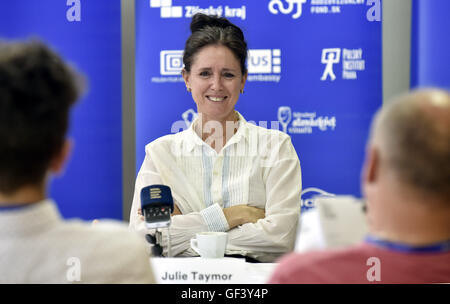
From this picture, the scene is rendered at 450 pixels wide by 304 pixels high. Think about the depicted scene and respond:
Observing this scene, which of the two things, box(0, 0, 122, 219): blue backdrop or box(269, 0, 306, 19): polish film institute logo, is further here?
box(0, 0, 122, 219): blue backdrop

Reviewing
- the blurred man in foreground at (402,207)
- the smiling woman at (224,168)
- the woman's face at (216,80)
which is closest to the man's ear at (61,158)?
the blurred man in foreground at (402,207)

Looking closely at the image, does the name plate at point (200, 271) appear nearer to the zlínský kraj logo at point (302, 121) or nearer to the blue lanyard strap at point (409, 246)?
the blue lanyard strap at point (409, 246)

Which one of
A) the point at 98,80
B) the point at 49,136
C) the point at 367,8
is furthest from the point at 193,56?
the point at 49,136

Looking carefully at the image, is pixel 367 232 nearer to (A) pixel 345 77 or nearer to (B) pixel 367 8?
(A) pixel 345 77

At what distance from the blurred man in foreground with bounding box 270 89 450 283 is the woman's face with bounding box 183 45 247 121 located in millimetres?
Result: 1865

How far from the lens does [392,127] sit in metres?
0.74

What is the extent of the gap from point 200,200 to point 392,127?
169cm

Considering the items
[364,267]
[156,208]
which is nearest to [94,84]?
[156,208]

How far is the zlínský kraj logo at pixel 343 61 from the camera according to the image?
3.24 metres

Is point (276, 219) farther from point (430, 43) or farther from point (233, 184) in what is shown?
point (430, 43)

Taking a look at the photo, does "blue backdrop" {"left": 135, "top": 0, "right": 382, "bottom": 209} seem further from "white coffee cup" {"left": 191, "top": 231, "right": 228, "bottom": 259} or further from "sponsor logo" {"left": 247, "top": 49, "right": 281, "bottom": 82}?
"white coffee cup" {"left": 191, "top": 231, "right": 228, "bottom": 259}

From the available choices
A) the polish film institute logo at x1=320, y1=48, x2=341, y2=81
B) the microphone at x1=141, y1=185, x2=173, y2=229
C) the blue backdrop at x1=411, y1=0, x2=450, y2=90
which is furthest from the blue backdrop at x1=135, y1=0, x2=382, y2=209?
the microphone at x1=141, y1=185, x2=173, y2=229

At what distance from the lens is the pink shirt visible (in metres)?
0.81

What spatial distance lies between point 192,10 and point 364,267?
9.07ft
